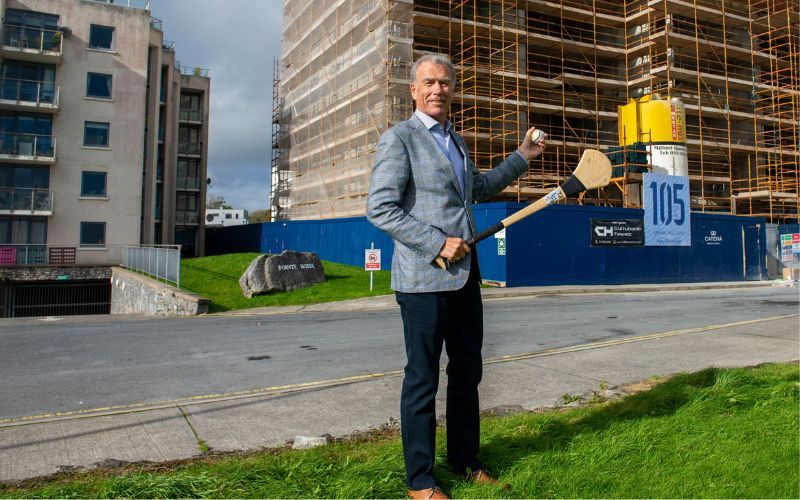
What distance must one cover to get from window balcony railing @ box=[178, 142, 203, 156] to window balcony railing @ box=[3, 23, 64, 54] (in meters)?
13.0

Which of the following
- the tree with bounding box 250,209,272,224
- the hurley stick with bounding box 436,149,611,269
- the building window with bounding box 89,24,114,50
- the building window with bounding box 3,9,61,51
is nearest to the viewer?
the hurley stick with bounding box 436,149,611,269

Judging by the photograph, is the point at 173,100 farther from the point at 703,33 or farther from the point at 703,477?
the point at 703,477

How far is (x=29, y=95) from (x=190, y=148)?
13.6 meters

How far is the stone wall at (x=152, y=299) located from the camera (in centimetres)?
1345

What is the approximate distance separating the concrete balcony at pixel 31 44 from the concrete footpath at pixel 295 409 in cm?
3122

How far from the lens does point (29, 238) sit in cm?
2780

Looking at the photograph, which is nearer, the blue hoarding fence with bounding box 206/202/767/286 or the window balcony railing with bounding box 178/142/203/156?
the blue hoarding fence with bounding box 206/202/767/286

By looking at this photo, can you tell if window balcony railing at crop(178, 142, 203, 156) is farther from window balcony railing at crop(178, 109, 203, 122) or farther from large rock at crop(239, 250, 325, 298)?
large rock at crop(239, 250, 325, 298)

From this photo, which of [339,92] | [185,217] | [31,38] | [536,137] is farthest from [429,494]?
[185,217]

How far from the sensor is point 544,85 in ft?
104

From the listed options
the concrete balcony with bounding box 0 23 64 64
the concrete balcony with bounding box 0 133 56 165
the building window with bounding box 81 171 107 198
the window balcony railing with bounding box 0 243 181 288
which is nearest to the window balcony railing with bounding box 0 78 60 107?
the concrete balcony with bounding box 0 23 64 64

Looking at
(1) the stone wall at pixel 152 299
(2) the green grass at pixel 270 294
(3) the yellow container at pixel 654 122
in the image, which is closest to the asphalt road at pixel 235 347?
(1) the stone wall at pixel 152 299

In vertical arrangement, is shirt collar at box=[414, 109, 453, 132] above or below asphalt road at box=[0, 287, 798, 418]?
above

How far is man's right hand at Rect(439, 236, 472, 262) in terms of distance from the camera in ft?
7.99
